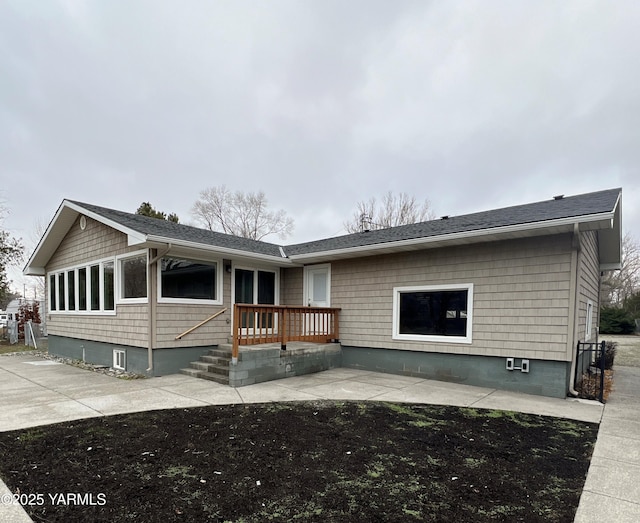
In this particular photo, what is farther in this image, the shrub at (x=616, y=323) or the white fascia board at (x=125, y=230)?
the shrub at (x=616, y=323)

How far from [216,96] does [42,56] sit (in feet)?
16.4

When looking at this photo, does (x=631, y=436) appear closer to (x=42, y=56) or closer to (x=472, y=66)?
(x=472, y=66)

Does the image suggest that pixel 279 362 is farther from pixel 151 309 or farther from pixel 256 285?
pixel 151 309

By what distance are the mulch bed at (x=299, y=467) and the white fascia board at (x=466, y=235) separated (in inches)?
111

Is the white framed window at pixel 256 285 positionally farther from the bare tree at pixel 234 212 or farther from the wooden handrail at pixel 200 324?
the bare tree at pixel 234 212

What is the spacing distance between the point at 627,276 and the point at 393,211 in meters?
19.7

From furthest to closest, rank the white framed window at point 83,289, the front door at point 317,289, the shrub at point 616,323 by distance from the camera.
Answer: the shrub at point 616,323
the front door at point 317,289
the white framed window at point 83,289

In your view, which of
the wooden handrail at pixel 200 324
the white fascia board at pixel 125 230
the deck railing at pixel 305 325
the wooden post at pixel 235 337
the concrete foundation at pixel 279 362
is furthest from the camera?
the deck railing at pixel 305 325

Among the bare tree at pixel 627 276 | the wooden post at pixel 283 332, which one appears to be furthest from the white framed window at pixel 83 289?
the bare tree at pixel 627 276

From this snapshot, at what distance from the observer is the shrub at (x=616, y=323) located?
71.5 feet

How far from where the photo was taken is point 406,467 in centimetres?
314

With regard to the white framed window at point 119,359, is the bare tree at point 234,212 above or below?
above

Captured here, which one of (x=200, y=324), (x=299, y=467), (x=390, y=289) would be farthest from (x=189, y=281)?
(x=299, y=467)

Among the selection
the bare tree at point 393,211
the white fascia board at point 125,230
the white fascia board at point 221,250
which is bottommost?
the white fascia board at point 221,250
